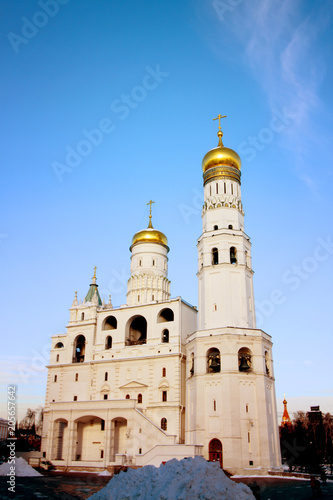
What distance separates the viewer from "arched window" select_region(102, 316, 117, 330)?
4209 centimetres

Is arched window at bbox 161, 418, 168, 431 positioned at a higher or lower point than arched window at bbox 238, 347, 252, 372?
lower

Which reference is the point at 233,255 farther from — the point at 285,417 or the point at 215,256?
the point at 285,417

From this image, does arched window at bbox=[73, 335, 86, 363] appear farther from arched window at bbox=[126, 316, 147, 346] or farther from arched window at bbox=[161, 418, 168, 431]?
arched window at bbox=[161, 418, 168, 431]

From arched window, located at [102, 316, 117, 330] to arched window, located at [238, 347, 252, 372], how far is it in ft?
48.7

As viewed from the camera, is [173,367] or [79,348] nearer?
[173,367]

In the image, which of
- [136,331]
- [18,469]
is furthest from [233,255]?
[18,469]

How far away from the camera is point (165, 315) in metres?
40.8

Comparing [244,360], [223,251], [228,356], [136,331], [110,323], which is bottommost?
[244,360]

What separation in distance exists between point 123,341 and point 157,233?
1239 centimetres

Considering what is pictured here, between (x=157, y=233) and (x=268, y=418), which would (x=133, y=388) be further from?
(x=157, y=233)

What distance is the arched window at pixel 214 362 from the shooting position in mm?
31812

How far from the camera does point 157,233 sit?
45906mm

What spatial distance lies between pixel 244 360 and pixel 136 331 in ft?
45.5

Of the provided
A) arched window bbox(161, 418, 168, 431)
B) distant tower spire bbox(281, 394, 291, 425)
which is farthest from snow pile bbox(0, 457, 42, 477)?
distant tower spire bbox(281, 394, 291, 425)
